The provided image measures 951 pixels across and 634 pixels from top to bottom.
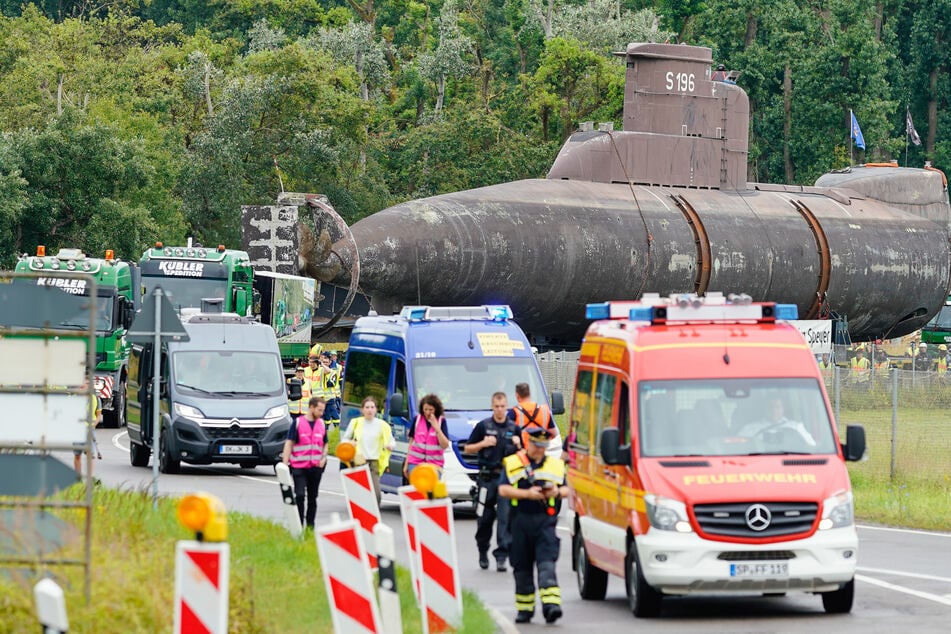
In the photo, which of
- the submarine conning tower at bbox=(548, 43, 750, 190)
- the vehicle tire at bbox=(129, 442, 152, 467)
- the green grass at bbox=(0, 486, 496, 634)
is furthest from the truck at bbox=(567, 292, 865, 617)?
the submarine conning tower at bbox=(548, 43, 750, 190)

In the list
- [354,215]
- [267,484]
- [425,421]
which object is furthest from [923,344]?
[425,421]

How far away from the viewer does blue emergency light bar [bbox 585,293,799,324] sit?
1427 cm

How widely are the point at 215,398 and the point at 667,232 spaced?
14.6m

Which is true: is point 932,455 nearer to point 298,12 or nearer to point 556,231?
point 556,231

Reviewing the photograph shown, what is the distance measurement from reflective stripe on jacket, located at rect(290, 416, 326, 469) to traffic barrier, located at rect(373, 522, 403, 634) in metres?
7.35

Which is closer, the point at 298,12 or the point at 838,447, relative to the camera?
the point at 838,447

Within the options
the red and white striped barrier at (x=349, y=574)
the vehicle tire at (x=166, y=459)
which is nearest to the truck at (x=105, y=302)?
the vehicle tire at (x=166, y=459)

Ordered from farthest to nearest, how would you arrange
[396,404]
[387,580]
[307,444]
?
1. [396,404]
2. [307,444]
3. [387,580]

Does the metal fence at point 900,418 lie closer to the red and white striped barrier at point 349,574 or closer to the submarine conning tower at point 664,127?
the submarine conning tower at point 664,127

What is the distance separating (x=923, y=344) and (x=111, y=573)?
45.2 m

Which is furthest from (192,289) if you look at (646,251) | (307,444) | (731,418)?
(731,418)

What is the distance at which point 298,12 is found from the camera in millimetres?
88375

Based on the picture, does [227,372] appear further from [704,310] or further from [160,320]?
[704,310]

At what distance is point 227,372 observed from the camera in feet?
87.9
